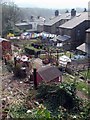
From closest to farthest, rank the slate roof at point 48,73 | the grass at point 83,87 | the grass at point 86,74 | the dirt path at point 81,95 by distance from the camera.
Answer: the dirt path at point 81,95 < the grass at point 83,87 < the slate roof at point 48,73 < the grass at point 86,74

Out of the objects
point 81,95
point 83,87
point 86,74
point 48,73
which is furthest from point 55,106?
point 86,74

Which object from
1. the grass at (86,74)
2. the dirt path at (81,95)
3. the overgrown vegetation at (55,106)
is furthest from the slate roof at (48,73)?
the grass at (86,74)

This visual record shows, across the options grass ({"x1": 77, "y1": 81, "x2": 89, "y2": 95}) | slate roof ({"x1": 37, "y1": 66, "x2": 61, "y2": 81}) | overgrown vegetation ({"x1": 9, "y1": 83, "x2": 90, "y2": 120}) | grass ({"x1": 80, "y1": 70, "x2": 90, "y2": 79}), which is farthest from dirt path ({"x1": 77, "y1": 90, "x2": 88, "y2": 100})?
grass ({"x1": 80, "y1": 70, "x2": 90, "y2": 79})

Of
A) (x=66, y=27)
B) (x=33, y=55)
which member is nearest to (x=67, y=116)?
(x=33, y=55)

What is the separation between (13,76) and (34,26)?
46761 mm

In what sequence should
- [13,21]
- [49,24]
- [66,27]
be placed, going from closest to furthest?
[66,27] < [49,24] < [13,21]

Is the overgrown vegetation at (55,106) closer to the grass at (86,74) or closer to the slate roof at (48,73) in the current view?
the slate roof at (48,73)

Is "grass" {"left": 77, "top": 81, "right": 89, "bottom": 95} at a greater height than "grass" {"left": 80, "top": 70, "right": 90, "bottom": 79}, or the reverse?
"grass" {"left": 80, "top": 70, "right": 90, "bottom": 79}

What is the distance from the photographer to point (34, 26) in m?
67.5

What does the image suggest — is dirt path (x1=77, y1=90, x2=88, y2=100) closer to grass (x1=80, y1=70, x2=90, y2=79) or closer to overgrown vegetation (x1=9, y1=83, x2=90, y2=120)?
overgrown vegetation (x1=9, y1=83, x2=90, y2=120)

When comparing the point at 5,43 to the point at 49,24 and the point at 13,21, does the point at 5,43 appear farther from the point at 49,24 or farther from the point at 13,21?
the point at 13,21

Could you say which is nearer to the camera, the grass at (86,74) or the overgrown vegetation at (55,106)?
the overgrown vegetation at (55,106)

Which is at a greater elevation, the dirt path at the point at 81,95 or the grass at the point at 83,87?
the grass at the point at 83,87

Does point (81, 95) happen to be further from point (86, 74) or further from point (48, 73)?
point (86, 74)
